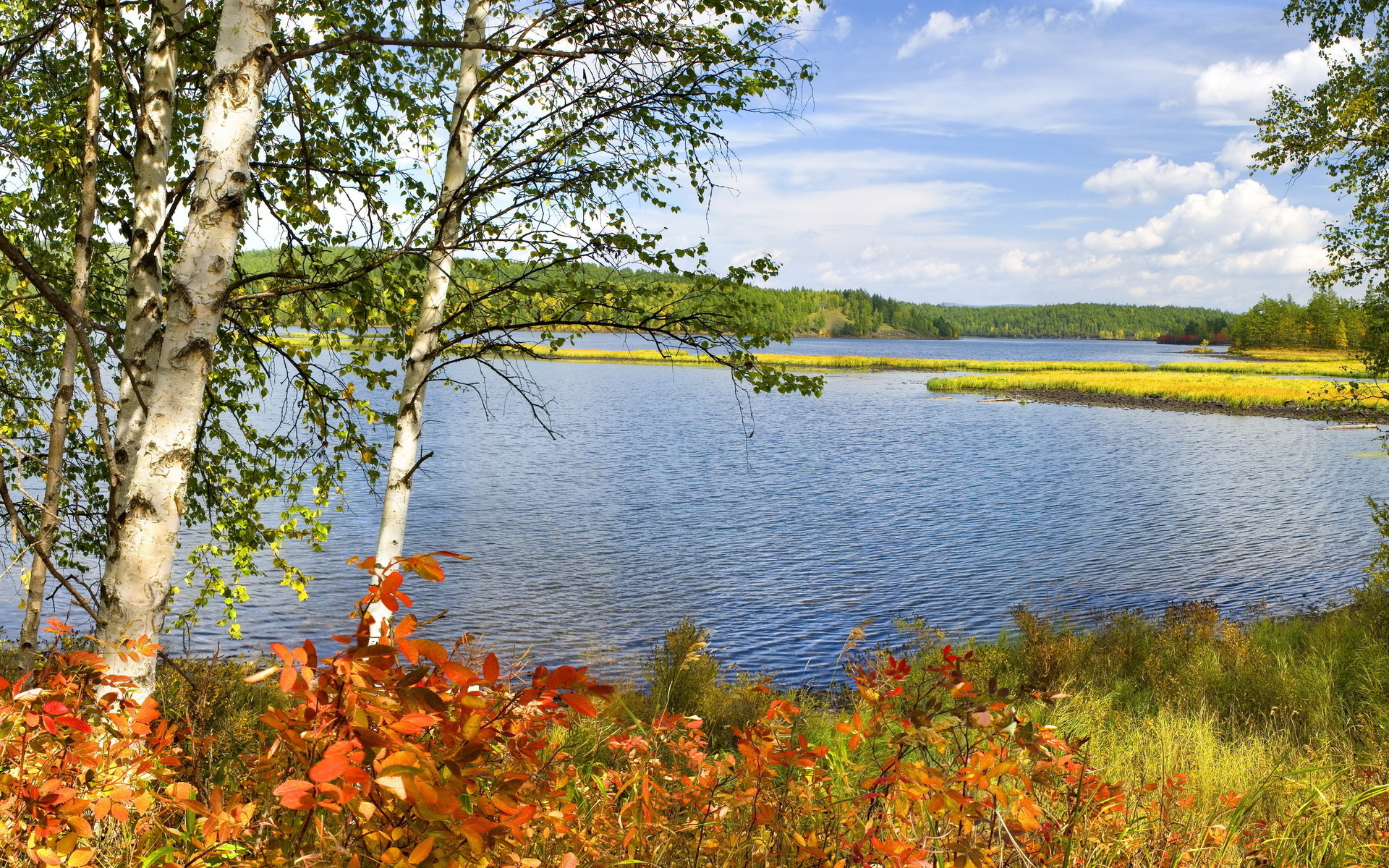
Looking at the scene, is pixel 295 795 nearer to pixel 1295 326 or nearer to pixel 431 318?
pixel 431 318

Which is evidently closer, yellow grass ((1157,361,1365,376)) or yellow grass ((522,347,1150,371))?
yellow grass ((1157,361,1365,376))

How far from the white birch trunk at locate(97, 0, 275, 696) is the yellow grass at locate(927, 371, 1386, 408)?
200ft

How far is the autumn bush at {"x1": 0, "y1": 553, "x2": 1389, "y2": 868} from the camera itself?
1.52 m

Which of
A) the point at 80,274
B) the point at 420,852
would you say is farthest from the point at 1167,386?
the point at 420,852

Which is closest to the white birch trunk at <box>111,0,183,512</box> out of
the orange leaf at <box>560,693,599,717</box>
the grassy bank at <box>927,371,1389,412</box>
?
the orange leaf at <box>560,693,599,717</box>

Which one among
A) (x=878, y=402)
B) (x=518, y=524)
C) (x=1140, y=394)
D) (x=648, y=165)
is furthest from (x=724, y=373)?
(x=648, y=165)

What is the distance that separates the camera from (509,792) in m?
1.56

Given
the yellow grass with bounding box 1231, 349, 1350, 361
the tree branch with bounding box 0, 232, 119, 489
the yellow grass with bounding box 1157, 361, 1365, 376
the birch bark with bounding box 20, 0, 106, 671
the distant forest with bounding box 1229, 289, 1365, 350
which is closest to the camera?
the tree branch with bounding box 0, 232, 119, 489

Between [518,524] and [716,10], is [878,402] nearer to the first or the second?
[518,524]

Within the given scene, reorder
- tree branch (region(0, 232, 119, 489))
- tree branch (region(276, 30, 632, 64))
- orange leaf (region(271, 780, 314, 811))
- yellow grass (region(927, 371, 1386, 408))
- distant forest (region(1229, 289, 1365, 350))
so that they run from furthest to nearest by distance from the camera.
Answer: distant forest (region(1229, 289, 1365, 350)) < yellow grass (region(927, 371, 1386, 408)) < tree branch (region(276, 30, 632, 64)) < tree branch (region(0, 232, 119, 489)) < orange leaf (region(271, 780, 314, 811))

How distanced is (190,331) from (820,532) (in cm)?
1766

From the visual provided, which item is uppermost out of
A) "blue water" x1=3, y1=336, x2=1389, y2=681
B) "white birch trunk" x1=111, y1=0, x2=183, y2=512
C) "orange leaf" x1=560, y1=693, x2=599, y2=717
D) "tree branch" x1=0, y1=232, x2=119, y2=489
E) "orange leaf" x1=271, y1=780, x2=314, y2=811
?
"white birch trunk" x1=111, y1=0, x2=183, y2=512

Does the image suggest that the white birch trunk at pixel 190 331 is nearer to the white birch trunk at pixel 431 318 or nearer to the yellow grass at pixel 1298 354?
the white birch trunk at pixel 431 318

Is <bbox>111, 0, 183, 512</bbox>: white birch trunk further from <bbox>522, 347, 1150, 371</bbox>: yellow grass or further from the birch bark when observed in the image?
<bbox>522, 347, 1150, 371</bbox>: yellow grass
